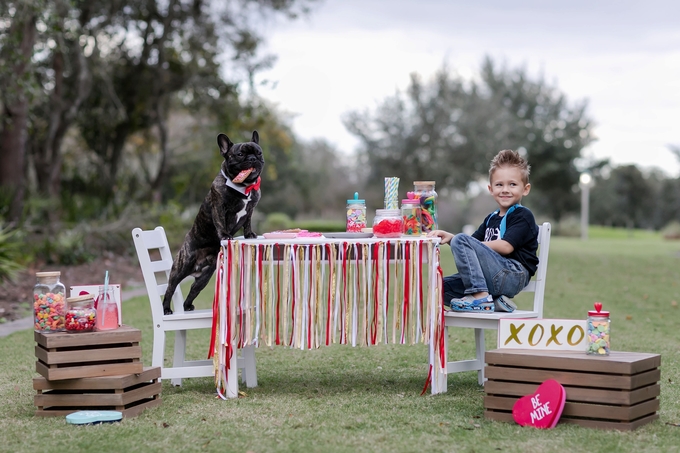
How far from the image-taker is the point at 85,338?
4043 mm

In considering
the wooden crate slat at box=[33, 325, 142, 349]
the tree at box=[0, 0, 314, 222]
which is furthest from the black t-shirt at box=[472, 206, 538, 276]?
the tree at box=[0, 0, 314, 222]

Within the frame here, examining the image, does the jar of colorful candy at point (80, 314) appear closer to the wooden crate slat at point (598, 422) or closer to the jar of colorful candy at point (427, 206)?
the jar of colorful candy at point (427, 206)

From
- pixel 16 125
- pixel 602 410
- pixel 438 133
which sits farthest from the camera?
pixel 438 133

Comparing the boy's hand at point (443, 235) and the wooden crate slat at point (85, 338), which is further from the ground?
the boy's hand at point (443, 235)

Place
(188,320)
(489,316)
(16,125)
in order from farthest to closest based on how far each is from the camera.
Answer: (16,125), (188,320), (489,316)

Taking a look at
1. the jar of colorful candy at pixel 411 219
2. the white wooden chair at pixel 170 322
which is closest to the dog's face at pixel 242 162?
the white wooden chair at pixel 170 322

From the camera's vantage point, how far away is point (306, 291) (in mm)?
4531

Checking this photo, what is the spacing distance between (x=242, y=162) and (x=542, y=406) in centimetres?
215

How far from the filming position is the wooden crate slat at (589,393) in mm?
3672

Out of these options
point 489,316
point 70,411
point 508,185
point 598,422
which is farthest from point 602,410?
point 70,411

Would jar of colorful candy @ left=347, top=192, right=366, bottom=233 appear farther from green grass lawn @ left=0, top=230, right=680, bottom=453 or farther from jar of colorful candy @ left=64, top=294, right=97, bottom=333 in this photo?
jar of colorful candy @ left=64, top=294, right=97, bottom=333

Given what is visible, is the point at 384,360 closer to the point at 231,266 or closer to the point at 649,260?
the point at 231,266

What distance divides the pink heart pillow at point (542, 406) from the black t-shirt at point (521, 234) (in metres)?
1.11

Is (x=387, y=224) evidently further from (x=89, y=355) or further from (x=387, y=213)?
(x=89, y=355)
